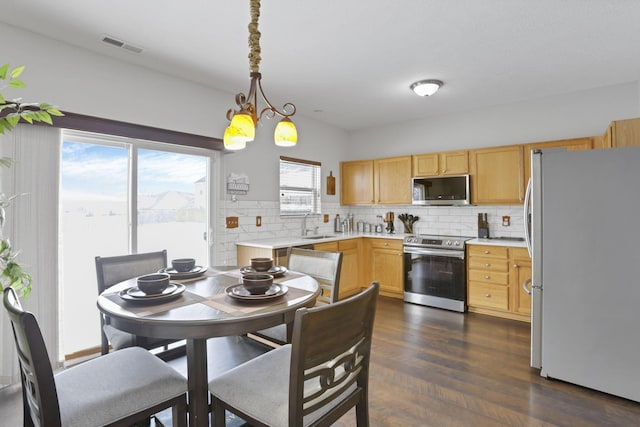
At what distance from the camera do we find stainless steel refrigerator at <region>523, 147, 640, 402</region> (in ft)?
6.96

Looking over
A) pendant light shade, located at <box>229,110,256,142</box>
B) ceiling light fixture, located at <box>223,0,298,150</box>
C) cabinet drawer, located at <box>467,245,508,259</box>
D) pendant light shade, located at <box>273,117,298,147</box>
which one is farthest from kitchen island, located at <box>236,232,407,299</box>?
pendant light shade, located at <box>229,110,256,142</box>

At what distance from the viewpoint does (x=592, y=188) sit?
2.24 meters

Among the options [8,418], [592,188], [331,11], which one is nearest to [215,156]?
[331,11]

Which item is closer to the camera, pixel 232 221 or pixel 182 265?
pixel 182 265

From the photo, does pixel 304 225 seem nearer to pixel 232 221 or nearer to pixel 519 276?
pixel 232 221

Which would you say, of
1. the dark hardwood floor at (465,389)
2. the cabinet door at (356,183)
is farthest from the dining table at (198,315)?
the cabinet door at (356,183)

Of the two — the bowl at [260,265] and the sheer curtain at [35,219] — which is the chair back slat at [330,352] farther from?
the sheer curtain at [35,219]

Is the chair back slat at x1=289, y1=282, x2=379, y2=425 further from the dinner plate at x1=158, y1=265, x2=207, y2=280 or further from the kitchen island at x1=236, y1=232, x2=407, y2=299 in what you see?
the kitchen island at x1=236, y1=232, x2=407, y2=299

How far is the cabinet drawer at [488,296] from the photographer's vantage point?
12.1ft

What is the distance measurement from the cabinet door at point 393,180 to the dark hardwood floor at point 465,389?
79.6 inches

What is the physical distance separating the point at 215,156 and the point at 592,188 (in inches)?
132

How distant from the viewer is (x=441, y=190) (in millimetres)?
4387

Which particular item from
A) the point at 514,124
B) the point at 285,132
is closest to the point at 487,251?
the point at 514,124

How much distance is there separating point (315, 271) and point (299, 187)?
2.50m
